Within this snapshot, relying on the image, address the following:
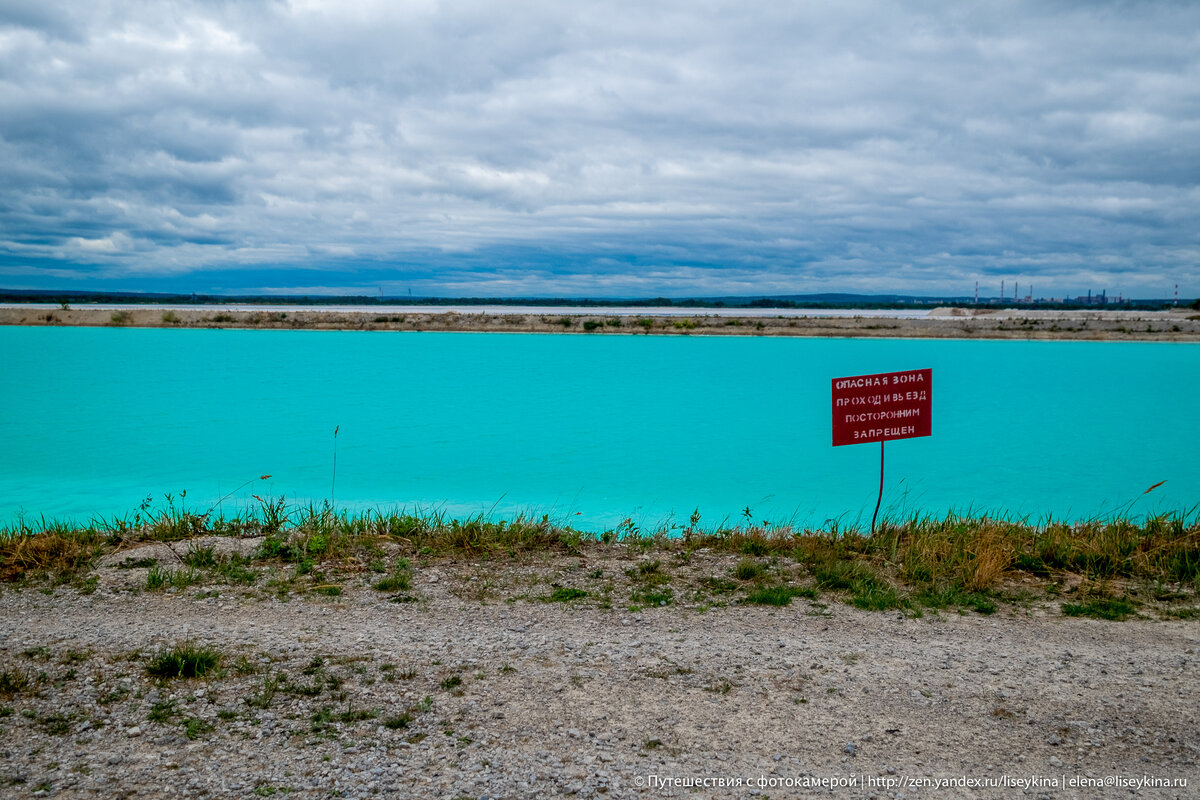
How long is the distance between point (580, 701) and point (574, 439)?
1178cm

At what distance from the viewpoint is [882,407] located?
255 inches

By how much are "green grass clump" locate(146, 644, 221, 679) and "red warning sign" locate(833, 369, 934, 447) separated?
440cm

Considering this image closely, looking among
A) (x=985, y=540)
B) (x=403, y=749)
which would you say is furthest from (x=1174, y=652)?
(x=403, y=749)

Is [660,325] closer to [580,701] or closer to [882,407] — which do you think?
[882,407]

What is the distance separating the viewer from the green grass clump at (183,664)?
12.8 ft

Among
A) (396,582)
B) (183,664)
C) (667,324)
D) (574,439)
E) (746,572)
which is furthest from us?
(667,324)

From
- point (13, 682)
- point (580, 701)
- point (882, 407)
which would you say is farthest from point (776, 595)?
point (13, 682)

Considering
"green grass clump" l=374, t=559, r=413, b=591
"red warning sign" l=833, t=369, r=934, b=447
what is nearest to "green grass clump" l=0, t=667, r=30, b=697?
"green grass clump" l=374, t=559, r=413, b=591

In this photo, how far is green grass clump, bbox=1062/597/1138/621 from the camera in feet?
16.1

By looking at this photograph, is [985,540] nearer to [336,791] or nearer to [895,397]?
[895,397]

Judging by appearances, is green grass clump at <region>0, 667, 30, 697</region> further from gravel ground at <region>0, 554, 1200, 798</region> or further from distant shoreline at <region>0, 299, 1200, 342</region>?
distant shoreline at <region>0, 299, 1200, 342</region>

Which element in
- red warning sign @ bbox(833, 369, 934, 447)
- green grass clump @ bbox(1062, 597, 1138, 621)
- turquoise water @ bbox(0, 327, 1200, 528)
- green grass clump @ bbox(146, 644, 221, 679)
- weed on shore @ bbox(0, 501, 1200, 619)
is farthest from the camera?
turquoise water @ bbox(0, 327, 1200, 528)

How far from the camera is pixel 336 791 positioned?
3029mm

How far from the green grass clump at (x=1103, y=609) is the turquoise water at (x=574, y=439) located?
291 centimetres
